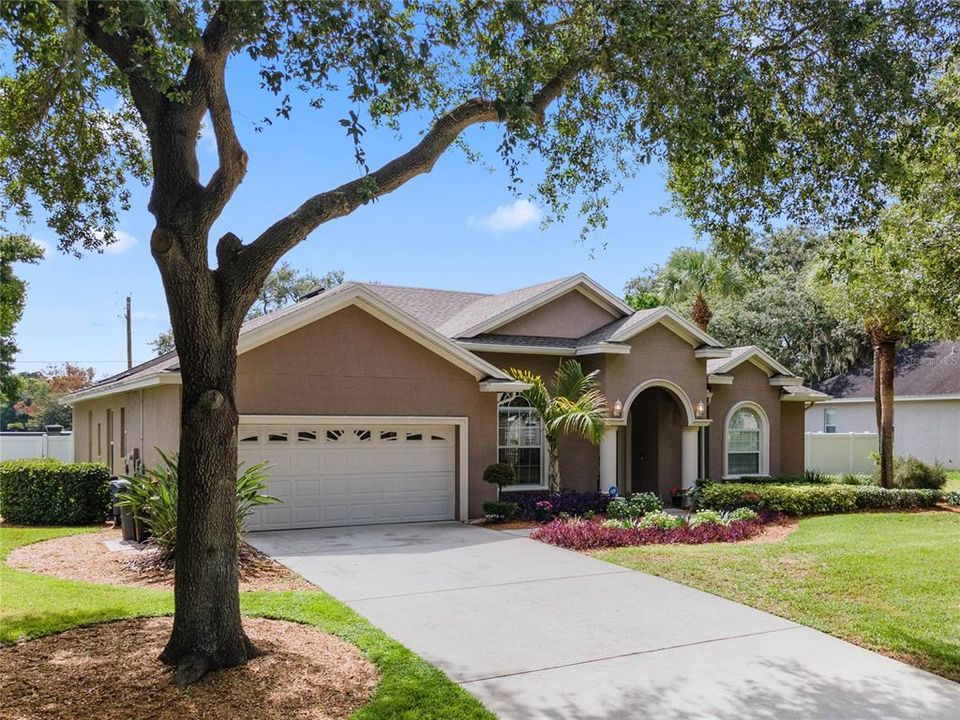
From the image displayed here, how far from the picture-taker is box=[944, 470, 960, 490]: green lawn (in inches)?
899

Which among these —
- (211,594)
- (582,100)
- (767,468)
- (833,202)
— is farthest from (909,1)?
(767,468)

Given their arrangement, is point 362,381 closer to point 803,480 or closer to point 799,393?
point 803,480

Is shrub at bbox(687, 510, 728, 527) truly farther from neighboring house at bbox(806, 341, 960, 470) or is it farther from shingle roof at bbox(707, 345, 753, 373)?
Answer: neighboring house at bbox(806, 341, 960, 470)

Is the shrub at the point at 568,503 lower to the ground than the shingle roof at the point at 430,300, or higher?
lower

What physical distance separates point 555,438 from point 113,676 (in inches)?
468

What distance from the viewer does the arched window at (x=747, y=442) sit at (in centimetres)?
2153

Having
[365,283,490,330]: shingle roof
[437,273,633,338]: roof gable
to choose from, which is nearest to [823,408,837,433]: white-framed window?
[437,273,633,338]: roof gable

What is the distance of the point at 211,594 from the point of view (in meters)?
6.21

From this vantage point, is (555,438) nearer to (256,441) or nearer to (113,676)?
(256,441)

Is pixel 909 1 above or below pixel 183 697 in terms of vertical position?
above

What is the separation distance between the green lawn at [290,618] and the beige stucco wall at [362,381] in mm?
4942

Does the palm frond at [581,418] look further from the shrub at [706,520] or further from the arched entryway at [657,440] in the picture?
the arched entryway at [657,440]

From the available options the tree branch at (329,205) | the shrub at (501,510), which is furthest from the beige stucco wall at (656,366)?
the tree branch at (329,205)

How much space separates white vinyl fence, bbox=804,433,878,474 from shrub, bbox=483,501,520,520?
16.0 meters
